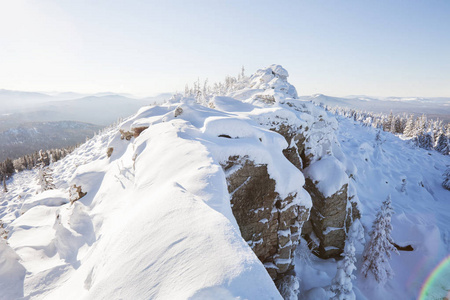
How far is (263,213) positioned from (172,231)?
26.6 ft

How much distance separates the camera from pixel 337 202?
17.4 meters

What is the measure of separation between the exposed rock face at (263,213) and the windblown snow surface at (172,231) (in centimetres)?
63

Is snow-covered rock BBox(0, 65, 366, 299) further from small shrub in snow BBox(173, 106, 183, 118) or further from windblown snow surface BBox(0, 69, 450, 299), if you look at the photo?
small shrub in snow BBox(173, 106, 183, 118)

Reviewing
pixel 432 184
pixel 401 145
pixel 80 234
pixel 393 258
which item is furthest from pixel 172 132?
pixel 401 145

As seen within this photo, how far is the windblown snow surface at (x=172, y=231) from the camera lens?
308 centimetres

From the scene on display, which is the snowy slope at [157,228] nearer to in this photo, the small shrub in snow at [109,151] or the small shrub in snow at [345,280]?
the small shrub in snow at [109,151]

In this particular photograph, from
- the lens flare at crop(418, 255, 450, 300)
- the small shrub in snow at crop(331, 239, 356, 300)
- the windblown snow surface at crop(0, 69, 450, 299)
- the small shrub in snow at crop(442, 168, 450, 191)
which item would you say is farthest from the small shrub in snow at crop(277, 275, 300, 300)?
the small shrub in snow at crop(442, 168, 450, 191)

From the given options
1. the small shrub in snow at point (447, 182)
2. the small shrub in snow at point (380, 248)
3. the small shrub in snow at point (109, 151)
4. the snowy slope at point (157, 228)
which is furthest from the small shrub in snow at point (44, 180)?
the small shrub in snow at point (447, 182)

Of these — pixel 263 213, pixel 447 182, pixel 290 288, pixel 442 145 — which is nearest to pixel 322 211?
pixel 290 288

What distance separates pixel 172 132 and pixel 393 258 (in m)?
27.7

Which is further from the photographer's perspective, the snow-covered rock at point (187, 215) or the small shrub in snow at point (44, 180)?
the small shrub in snow at point (44, 180)

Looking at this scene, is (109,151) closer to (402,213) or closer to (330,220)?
(330,220)

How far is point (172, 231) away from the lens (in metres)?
3.85

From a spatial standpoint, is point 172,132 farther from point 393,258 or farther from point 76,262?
point 393,258
